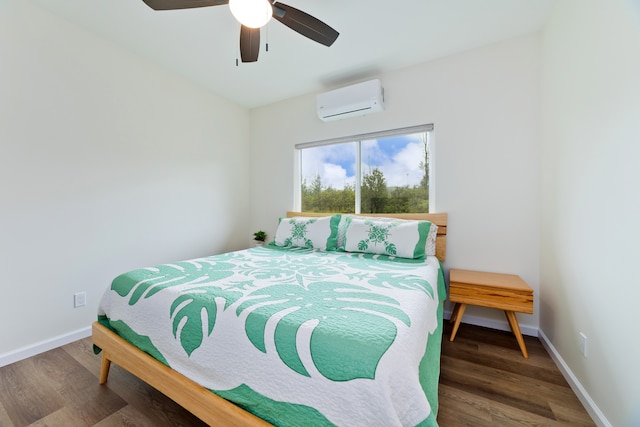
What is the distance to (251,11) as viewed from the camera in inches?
55.1

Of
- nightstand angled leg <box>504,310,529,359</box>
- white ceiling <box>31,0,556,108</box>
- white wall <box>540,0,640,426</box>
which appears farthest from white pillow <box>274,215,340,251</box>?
white wall <box>540,0,640,426</box>

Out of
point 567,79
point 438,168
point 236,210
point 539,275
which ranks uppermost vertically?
point 567,79

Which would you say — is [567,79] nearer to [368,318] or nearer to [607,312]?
[607,312]

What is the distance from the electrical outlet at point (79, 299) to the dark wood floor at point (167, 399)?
341 millimetres

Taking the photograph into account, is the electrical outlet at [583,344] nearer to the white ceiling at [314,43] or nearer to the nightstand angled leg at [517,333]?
the nightstand angled leg at [517,333]

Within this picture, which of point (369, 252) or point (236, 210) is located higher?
point (236, 210)

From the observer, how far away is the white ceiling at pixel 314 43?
6.08 feet

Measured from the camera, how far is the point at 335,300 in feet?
3.89

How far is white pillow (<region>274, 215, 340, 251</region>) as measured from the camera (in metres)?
2.49

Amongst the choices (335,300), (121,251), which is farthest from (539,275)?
(121,251)

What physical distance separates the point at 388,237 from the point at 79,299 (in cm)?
264

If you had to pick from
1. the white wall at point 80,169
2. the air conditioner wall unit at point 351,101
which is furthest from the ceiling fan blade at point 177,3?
the air conditioner wall unit at point 351,101

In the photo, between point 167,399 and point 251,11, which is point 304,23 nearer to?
point 251,11

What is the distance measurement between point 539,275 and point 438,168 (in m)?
1.23
